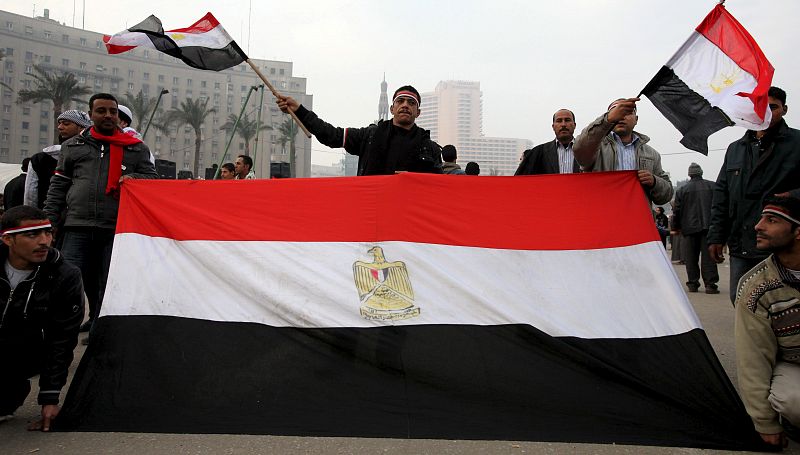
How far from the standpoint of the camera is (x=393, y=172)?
3.83m

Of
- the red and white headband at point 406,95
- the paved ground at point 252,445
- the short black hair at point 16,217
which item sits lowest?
the paved ground at point 252,445

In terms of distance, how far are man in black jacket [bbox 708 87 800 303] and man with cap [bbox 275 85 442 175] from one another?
79.7 inches

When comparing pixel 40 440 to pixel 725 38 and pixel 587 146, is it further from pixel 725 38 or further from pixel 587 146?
pixel 725 38

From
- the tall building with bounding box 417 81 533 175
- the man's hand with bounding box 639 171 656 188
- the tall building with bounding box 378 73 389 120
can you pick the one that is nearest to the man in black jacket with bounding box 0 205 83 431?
the man's hand with bounding box 639 171 656 188

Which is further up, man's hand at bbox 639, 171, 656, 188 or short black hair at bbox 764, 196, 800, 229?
man's hand at bbox 639, 171, 656, 188

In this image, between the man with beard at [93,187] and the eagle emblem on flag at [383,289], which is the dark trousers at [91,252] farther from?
the eagle emblem on flag at [383,289]

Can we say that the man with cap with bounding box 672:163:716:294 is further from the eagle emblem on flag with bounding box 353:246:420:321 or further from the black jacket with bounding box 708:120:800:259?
the eagle emblem on flag with bounding box 353:246:420:321

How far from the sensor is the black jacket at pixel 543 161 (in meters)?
4.51

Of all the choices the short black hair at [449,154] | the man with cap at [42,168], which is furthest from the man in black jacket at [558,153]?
the man with cap at [42,168]

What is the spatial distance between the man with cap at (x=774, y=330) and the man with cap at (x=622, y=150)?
78 centimetres

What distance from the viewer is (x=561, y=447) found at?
2471 millimetres

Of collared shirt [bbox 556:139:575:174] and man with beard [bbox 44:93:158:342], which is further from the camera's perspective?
collared shirt [bbox 556:139:575:174]

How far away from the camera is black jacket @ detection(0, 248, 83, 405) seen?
9.01 ft

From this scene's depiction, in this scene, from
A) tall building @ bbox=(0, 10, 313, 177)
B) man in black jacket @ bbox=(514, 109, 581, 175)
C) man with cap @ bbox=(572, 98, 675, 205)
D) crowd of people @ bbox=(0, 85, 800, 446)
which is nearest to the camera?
crowd of people @ bbox=(0, 85, 800, 446)
